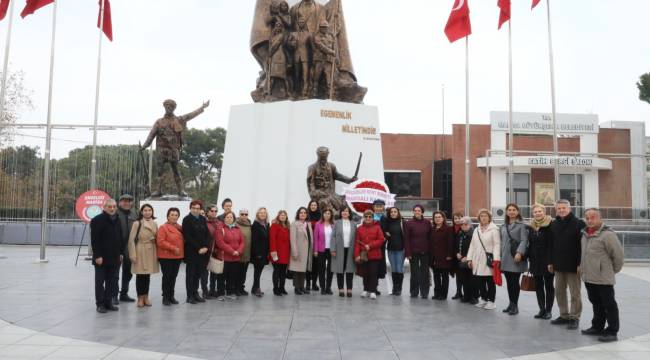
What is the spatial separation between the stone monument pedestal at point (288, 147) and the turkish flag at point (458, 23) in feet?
17.7

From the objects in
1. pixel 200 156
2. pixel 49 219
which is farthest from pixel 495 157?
pixel 49 219

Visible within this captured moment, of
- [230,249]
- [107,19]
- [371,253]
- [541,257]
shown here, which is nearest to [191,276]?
[230,249]

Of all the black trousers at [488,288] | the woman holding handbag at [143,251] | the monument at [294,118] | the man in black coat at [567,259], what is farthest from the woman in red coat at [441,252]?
the woman holding handbag at [143,251]

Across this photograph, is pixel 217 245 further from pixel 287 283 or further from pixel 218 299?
pixel 287 283

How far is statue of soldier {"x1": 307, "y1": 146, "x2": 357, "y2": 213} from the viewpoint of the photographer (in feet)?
36.2

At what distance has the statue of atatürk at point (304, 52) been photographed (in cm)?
1272

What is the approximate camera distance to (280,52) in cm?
1281

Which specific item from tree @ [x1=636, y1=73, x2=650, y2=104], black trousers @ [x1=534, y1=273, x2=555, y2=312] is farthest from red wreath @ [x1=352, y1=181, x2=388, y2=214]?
tree @ [x1=636, y1=73, x2=650, y2=104]

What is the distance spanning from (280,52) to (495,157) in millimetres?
21179

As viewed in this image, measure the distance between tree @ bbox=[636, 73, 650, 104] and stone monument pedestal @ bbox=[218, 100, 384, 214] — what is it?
15821 mm

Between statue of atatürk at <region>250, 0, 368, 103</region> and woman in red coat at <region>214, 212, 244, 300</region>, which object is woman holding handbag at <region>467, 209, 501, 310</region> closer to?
woman in red coat at <region>214, 212, 244, 300</region>

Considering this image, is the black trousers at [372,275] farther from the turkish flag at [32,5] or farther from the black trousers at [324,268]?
the turkish flag at [32,5]

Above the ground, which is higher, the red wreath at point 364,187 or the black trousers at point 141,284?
the red wreath at point 364,187

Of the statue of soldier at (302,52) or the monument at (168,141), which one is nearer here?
the monument at (168,141)
